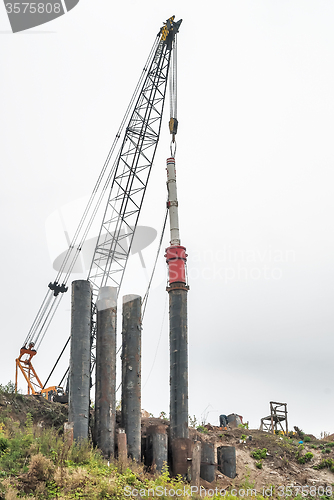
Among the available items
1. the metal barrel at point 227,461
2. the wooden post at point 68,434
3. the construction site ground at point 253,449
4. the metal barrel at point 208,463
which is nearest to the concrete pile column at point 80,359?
the wooden post at point 68,434

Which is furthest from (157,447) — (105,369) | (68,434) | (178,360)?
(68,434)

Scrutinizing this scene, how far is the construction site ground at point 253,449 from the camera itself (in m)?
21.1

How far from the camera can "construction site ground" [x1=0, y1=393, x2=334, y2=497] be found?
69.2 feet

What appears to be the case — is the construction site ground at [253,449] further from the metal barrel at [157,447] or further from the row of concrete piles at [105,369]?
the metal barrel at [157,447]

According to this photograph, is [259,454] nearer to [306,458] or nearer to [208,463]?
[306,458]

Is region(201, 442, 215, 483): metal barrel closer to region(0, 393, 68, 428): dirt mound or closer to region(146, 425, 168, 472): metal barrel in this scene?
region(146, 425, 168, 472): metal barrel

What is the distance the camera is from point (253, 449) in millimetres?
25844

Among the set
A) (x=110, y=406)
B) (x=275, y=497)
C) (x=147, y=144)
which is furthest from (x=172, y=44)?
(x=275, y=497)

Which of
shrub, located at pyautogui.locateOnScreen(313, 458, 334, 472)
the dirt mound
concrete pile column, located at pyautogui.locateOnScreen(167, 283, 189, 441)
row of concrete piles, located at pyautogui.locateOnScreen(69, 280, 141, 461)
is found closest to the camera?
row of concrete piles, located at pyautogui.locateOnScreen(69, 280, 141, 461)

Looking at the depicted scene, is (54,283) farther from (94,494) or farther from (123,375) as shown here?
(94,494)

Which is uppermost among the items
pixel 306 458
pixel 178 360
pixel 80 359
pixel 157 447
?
pixel 178 360

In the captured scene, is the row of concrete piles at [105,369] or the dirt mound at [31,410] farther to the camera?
the dirt mound at [31,410]

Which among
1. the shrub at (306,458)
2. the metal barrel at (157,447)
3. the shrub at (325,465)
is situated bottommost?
the shrub at (325,465)

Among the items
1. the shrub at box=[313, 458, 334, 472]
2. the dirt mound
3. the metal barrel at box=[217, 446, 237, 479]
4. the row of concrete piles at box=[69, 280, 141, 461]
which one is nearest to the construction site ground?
the dirt mound
